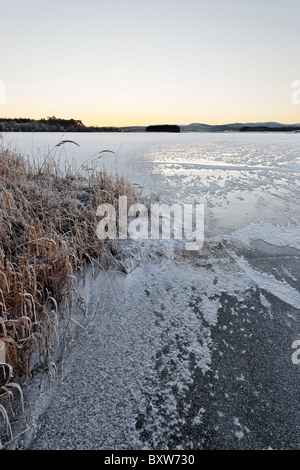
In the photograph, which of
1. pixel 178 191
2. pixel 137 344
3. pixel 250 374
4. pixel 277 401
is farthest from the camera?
pixel 178 191

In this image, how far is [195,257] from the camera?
2393 mm

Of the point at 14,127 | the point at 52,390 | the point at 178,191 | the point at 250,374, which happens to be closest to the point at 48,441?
the point at 52,390

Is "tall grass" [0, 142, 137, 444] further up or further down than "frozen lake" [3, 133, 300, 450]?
further up

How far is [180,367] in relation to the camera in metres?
1.29

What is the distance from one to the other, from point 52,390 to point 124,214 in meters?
2.08

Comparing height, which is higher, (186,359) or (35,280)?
(35,280)

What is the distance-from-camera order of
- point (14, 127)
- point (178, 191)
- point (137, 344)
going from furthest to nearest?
point (14, 127) → point (178, 191) → point (137, 344)

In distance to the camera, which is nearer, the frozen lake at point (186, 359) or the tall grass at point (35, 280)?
the frozen lake at point (186, 359)

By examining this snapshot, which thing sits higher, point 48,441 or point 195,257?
point 195,257

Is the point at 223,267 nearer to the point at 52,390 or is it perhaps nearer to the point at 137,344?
the point at 137,344

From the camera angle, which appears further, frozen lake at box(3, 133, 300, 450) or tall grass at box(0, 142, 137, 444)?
tall grass at box(0, 142, 137, 444)

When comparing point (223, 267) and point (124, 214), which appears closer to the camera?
point (223, 267)

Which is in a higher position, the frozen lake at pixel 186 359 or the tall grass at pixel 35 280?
the tall grass at pixel 35 280
